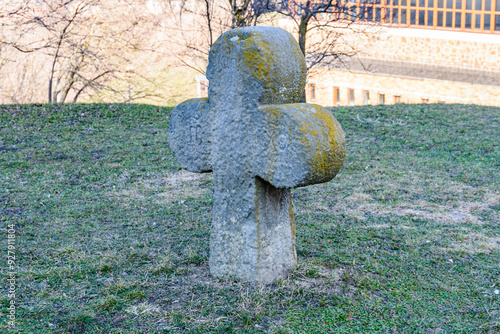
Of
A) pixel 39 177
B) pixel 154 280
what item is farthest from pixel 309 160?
pixel 39 177

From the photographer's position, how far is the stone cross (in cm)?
377

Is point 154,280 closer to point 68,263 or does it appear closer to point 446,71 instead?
point 68,263

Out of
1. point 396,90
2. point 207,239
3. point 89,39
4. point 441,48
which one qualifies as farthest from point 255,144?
point 441,48

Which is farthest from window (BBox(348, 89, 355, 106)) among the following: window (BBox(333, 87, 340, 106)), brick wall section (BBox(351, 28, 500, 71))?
brick wall section (BBox(351, 28, 500, 71))

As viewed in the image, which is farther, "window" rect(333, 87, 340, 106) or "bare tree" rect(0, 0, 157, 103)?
"window" rect(333, 87, 340, 106)

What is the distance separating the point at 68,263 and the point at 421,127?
793 cm

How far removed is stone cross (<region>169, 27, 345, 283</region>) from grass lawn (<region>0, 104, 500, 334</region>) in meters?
0.31

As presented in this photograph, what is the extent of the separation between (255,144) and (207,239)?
5.73 ft

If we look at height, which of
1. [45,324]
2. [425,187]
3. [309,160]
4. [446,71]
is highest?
[446,71]

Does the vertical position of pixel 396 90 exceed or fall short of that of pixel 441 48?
it falls short

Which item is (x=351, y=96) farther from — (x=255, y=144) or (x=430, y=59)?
(x=255, y=144)

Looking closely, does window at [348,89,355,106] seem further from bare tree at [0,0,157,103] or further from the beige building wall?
bare tree at [0,0,157,103]

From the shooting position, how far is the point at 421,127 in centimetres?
1050

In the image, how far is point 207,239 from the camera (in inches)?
211
